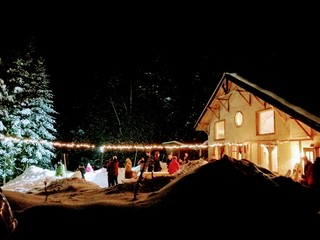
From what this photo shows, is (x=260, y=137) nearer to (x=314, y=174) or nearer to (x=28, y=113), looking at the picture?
(x=314, y=174)

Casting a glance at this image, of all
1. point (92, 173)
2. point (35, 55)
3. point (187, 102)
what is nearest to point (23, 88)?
point (35, 55)

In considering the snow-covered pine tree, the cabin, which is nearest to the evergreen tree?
the snow-covered pine tree

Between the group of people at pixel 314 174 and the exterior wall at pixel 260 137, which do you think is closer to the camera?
the group of people at pixel 314 174

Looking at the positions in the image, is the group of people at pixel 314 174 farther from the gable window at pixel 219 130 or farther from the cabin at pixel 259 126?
the gable window at pixel 219 130

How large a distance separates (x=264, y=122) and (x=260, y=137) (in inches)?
37.7

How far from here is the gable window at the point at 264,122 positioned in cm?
1683

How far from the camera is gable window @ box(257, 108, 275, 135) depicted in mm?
16828

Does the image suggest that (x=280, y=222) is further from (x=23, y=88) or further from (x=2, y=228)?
(x=23, y=88)

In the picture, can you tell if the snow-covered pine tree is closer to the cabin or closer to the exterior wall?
the cabin

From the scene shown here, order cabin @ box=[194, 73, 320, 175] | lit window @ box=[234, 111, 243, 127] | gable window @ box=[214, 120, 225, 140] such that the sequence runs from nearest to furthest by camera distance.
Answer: cabin @ box=[194, 73, 320, 175] < lit window @ box=[234, 111, 243, 127] < gable window @ box=[214, 120, 225, 140]

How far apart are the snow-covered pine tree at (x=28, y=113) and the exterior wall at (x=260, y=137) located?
16.6 m

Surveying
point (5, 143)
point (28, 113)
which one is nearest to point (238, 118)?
point (28, 113)

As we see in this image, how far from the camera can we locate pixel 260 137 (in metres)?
16.7

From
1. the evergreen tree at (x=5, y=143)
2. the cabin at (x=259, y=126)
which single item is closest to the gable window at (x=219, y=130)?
the cabin at (x=259, y=126)
